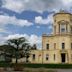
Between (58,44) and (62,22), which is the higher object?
(62,22)

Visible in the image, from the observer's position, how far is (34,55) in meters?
88.1

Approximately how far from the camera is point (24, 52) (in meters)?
82.7

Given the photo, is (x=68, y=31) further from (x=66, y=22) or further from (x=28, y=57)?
(x=28, y=57)

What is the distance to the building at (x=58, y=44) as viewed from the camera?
273ft

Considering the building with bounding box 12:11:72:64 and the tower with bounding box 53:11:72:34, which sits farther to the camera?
the tower with bounding box 53:11:72:34

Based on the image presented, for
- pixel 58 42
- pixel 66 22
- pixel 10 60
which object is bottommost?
pixel 10 60

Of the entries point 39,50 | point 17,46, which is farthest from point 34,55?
point 17,46

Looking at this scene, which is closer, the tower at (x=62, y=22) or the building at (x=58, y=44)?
the building at (x=58, y=44)

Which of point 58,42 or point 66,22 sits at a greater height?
point 66,22

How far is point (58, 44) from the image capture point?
8425 cm

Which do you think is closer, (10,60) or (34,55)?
(10,60)

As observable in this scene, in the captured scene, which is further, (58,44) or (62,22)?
(62,22)

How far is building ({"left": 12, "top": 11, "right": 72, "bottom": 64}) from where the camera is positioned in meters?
83.2

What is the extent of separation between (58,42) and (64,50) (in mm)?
2868
